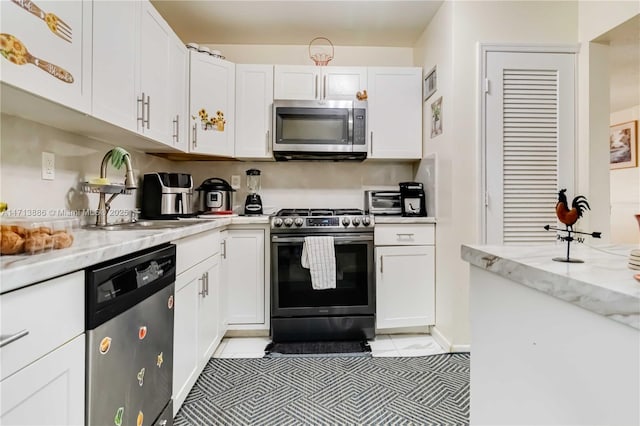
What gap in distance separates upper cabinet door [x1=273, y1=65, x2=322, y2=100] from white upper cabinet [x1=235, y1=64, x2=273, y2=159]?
7cm

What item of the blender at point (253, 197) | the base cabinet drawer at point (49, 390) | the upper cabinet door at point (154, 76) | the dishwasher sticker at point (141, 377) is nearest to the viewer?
the base cabinet drawer at point (49, 390)

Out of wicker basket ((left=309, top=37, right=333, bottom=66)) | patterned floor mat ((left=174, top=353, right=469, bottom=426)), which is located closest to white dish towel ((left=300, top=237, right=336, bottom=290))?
patterned floor mat ((left=174, top=353, right=469, bottom=426))

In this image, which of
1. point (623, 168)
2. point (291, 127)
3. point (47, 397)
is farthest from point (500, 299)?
point (623, 168)

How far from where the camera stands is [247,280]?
92.6 inches

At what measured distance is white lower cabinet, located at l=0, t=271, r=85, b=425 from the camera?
624mm

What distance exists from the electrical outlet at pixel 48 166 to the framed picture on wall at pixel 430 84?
247 centimetres

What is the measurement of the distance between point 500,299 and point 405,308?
1.61 meters

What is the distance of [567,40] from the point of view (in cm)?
219

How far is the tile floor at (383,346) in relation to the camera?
2.16 metres

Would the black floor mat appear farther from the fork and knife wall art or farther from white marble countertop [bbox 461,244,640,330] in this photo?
the fork and knife wall art

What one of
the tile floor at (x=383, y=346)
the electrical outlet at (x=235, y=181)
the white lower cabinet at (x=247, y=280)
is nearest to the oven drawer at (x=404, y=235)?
the tile floor at (x=383, y=346)

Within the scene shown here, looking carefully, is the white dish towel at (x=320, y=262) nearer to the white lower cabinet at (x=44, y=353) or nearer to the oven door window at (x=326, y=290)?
the oven door window at (x=326, y=290)

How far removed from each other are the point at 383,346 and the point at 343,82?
2.16 m

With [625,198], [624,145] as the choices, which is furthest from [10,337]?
[624,145]
